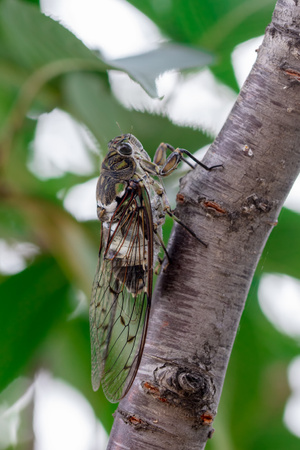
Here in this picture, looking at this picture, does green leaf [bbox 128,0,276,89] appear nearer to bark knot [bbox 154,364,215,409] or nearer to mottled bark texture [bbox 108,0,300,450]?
mottled bark texture [bbox 108,0,300,450]

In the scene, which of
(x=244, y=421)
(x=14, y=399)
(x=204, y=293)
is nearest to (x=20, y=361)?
(x=14, y=399)

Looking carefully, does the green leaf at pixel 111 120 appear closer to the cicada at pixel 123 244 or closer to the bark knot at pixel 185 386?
the cicada at pixel 123 244

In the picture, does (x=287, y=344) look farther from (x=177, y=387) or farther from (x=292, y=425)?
(x=177, y=387)

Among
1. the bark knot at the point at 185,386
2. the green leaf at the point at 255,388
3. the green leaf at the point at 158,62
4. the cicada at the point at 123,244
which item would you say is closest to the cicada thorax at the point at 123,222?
the cicada at the point at 123,244

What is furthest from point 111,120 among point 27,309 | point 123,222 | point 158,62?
point 27,309

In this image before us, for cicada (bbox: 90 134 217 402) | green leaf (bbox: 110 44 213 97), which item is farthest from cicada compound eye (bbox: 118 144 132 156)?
green leaf (bbox: 110 44 213 97)

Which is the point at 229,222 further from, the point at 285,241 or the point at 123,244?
the point at 285,241
